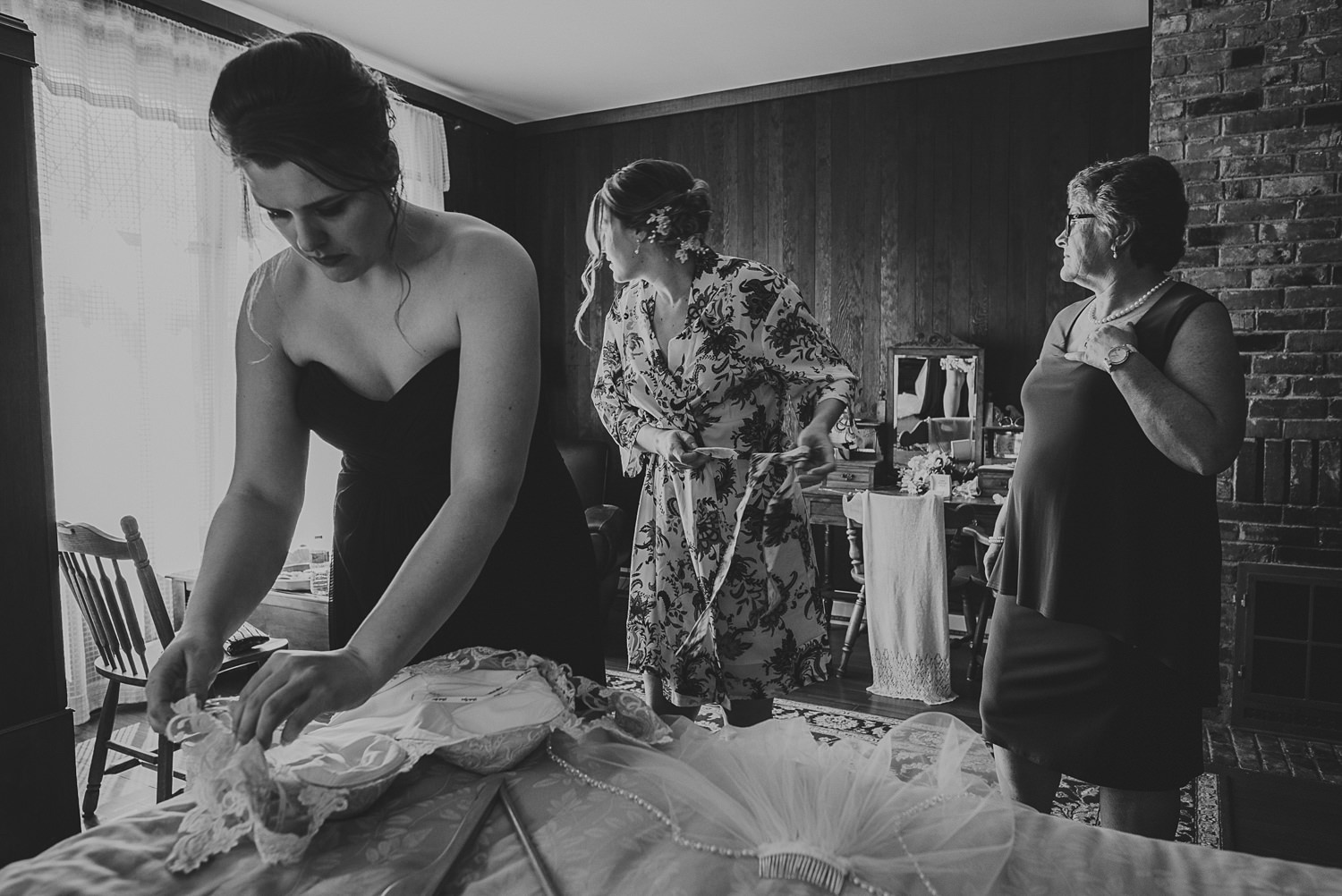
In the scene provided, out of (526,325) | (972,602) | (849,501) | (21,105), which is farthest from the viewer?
(972,602)

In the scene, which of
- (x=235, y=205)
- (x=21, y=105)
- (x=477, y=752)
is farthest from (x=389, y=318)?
(x=235, y=205)

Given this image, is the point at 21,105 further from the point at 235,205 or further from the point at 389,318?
the point at 235,205

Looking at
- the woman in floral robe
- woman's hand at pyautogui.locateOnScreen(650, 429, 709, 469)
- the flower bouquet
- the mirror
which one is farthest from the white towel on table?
woman's hand at pyautogui.locateOnScreen(650, 429, 709, 469)

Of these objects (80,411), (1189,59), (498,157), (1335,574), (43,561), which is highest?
(498,157)

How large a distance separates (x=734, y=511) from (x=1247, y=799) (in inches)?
77.0

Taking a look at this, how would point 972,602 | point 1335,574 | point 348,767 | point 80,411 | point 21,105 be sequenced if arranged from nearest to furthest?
point 348,767, point 21,105, point 1335,574, point 80,411, point 972,602

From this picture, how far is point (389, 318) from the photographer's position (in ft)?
3.92

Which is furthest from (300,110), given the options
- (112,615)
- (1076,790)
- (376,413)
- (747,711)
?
(1076,790)

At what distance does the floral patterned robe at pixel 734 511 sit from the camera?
1.99 metres

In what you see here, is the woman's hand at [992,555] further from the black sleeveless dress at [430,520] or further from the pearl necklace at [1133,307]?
the black sleeveless dress at [430,520]

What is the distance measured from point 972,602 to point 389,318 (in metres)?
3.68

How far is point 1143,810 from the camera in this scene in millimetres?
1605

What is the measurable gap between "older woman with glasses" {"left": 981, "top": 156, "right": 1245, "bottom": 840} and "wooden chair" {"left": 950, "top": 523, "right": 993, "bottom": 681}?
6.54ft

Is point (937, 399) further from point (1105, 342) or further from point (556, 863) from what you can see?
point (556, 863)
